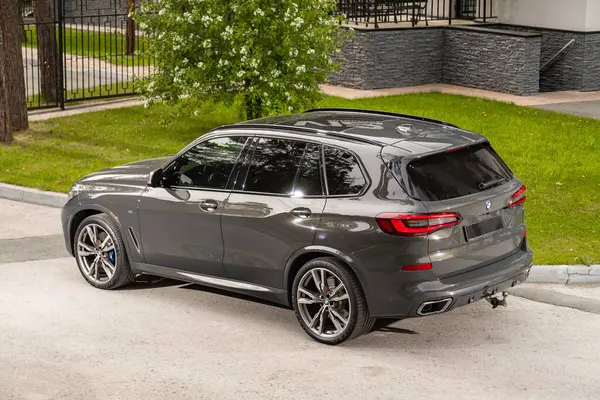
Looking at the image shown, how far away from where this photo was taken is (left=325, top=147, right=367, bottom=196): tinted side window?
28.3ft

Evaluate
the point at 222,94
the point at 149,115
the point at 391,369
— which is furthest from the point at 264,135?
the point at 149,115

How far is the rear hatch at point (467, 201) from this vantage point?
8.34 m

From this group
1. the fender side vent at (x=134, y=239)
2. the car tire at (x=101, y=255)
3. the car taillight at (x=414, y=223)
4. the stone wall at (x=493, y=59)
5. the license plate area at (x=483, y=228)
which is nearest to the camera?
the car taillight at (x=414, y=223)

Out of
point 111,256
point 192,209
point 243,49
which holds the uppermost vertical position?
point 243,49

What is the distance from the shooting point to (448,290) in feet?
27.3

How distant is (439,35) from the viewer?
23.4 m

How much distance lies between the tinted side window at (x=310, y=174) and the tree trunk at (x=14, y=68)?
32.0 feet

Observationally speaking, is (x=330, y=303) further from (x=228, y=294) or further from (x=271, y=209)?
(x=228, y=294)

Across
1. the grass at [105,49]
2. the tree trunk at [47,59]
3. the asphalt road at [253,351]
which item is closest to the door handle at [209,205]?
the asphalt road at [253,351]

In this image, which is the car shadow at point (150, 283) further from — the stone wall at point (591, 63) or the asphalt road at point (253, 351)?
the stone wall at point (591, 63)

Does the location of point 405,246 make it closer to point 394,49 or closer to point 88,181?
point 88,181

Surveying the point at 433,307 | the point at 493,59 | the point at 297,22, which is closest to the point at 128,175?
the point at 433,307

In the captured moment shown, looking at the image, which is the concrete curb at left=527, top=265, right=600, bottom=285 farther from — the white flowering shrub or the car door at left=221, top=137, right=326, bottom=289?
the white flowering shrub

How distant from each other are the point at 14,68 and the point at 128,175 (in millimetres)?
8617
